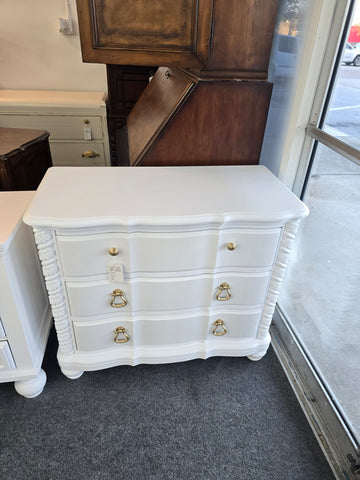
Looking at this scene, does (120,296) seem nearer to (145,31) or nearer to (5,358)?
Result: (5,358)

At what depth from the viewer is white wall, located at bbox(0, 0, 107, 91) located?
2.53 metres

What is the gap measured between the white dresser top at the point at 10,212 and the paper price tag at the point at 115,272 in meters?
0.33

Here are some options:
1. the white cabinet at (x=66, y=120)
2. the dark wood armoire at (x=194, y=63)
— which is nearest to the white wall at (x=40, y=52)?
the white cabinet at (x=66, y=120)

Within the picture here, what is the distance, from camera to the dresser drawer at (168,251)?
1.10 m

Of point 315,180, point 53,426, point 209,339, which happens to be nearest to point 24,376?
point 53,426

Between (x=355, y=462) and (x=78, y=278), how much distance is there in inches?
44.4

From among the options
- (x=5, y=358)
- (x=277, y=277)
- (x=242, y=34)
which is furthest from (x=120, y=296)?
(x=242, y=34)

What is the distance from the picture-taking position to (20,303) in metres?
1.20

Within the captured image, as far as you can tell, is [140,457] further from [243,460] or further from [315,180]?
[315,180]

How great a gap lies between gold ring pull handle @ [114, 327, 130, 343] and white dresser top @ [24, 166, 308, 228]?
495 millimetres

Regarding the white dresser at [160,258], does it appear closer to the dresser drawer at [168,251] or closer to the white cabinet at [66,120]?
the dresser drawer at [168,251]

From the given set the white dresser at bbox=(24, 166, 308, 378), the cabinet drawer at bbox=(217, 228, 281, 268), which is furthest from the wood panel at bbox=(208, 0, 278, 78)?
the cabinet drawer at bbox=(217, 228, 281, 268)

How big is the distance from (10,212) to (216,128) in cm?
85

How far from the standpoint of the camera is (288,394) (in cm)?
144
